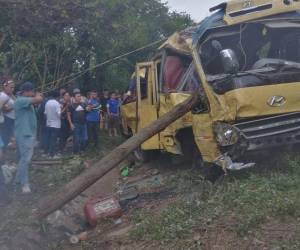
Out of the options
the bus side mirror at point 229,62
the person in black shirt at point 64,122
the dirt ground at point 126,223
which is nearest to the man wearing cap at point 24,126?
the dirt ground at point 126,223

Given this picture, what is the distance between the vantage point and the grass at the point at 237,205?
5.89 m

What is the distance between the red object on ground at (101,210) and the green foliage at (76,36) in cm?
444

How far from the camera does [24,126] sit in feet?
29.2

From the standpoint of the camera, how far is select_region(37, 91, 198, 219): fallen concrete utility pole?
7.38 m

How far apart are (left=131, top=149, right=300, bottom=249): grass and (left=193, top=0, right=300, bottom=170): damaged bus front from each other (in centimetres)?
32

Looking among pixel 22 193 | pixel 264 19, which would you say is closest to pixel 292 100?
pixel 264 19

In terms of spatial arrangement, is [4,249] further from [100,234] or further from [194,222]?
[194,222]

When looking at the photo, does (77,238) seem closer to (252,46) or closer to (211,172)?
(211,172)

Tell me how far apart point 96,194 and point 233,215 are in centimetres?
364

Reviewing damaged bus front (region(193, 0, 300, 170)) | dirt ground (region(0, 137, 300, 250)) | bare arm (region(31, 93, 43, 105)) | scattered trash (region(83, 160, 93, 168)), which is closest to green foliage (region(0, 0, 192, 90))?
bare arm (region(31, 93, 43, 105))

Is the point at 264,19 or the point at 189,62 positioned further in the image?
the point at 189,62

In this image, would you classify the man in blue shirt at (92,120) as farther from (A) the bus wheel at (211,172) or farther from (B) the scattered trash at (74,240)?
(B) the scattered trash at (74,240)

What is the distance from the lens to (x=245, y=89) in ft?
24.1

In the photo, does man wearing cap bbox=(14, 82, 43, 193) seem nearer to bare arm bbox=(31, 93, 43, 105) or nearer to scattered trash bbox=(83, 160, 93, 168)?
bare arm bbox=(31, 93, 43, 105)
